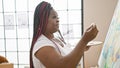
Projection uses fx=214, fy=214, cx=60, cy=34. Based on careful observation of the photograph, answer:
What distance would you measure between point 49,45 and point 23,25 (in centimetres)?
266

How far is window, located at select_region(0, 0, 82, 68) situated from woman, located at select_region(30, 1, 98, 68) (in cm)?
237

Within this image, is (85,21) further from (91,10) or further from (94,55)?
(94,55)

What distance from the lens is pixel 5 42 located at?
3770 millimetres

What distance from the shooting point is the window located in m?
3.55

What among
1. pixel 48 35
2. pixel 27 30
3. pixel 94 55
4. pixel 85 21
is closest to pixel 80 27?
pixel 85 21

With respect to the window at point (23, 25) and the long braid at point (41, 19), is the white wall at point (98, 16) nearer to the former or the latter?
the window at point (23, 25)

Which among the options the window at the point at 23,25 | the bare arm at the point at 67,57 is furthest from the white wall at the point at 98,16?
the bare arm at the point at 67,57

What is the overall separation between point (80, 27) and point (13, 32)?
117 centimetres

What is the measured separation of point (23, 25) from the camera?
3674mm

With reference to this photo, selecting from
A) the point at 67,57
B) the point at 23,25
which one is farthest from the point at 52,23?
the point at 23,25

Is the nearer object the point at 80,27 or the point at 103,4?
the point at 103,4

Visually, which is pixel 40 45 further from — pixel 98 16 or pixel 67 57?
pixel 98 16

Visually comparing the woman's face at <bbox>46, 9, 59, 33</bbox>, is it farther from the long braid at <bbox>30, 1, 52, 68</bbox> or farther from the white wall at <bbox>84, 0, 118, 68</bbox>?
the white wall at <bbox>84, 0, 118, 68</bbox>

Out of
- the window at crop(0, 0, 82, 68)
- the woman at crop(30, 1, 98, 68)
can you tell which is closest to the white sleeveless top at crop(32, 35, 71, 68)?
the woman at crop(30, 1, 98, 68)
